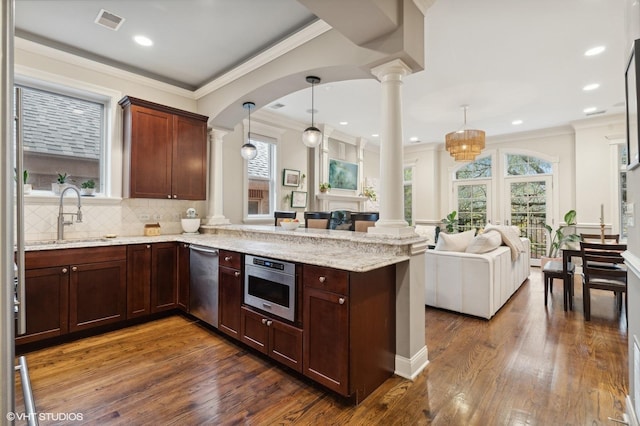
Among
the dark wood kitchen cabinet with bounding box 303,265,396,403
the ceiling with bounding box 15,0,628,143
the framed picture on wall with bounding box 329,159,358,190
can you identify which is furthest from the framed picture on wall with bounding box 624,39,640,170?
the framed picture on wall with bounding box 329,159,358,190

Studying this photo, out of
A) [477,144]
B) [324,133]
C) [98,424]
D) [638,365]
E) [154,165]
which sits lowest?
[98,424]

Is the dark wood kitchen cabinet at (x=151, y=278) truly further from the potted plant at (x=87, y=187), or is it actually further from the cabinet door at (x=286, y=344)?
the cabinet door at (x=286, y=344)

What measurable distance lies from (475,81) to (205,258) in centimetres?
416

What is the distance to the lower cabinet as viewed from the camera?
7.22 ft

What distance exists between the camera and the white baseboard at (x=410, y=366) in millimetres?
2295

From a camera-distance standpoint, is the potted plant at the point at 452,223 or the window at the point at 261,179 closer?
the window at the point at 261,179

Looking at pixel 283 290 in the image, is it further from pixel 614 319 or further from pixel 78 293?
pixel 614 319

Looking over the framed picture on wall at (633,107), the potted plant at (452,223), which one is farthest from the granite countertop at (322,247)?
the potted plant at (452,223)

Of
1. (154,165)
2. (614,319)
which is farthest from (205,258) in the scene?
(614,319)

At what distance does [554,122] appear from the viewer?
20.3 ft

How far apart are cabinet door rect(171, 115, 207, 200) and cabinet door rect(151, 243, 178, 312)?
0.76 m

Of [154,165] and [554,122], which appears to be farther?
[554,122]

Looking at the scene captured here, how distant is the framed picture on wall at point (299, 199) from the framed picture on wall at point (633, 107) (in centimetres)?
476

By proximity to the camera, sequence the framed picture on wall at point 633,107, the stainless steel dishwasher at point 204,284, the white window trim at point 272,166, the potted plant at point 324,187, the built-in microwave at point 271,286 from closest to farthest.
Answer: the framed picture on wall at point 633,107 < the built-in microwave at point 271,286 < the stainless steel dishwasher at point 204,284 < the white window trim at point 272,166 < the potted plant at point 324,187
